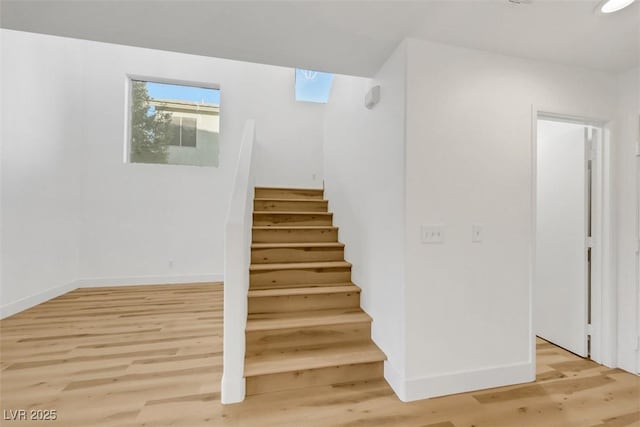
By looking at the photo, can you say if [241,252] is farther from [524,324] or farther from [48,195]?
[48,195]

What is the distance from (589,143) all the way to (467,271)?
Answer: 1.65 metres

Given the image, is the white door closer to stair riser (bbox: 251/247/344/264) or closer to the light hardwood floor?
the light hardwood floor

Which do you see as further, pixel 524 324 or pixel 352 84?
pixel 352 84

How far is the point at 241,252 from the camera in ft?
5.46

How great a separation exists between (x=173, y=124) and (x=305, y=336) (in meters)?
4.10

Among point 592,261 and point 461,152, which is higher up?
point 461,152

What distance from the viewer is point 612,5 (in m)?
1.44

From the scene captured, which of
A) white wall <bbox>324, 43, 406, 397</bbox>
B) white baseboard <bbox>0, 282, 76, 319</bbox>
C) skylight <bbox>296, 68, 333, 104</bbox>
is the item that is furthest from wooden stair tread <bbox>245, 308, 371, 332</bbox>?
skylight <bbox>296, 68, 333, 104</bbox>

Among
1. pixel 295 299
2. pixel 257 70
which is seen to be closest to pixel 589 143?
pixel 295 299

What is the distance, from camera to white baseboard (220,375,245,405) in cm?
167

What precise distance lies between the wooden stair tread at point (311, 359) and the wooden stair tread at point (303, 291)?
17.4 inches

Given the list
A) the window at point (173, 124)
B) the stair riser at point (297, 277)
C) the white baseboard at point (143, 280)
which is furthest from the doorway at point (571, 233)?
the window at point (173, 124)

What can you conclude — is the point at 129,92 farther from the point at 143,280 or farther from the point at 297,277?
the point at 297,277

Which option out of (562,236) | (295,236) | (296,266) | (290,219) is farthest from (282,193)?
(562,236)
